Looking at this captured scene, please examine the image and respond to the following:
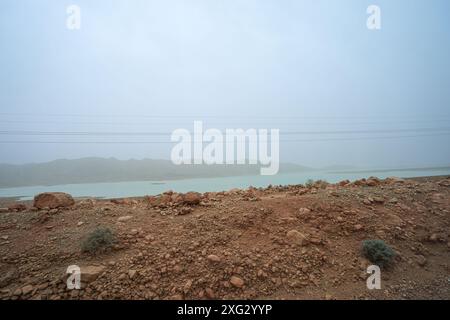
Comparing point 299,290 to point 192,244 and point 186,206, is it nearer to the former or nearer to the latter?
point 192,244

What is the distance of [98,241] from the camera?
3.95 m

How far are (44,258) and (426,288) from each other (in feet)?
21.3

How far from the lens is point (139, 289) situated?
3285mm

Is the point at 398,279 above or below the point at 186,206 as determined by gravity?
below

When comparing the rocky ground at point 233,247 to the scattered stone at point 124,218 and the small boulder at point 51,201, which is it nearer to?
the scattered stone at point 124,218

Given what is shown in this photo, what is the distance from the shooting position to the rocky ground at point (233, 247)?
11.0 feet

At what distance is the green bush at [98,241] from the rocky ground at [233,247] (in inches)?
4.3

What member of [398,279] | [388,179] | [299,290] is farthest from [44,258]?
[388,179]

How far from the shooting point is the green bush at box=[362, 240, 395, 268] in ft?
12.6

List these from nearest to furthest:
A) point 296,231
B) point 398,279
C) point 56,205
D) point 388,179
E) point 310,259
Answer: point 398,279 < point 310,259 < point 296,231 < point 56,205 < point 388,179

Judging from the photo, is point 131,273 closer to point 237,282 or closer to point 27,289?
point 27,289

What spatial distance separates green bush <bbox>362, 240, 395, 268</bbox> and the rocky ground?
12cm

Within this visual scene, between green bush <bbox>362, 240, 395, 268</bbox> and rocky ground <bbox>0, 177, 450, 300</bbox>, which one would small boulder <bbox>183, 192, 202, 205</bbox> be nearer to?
rocky ground <bbox>0, 177, 450, 300</bbox>

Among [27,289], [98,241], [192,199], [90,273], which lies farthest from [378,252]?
[27,289]
